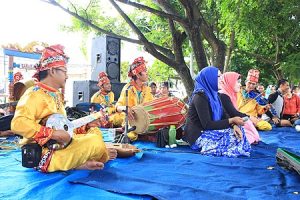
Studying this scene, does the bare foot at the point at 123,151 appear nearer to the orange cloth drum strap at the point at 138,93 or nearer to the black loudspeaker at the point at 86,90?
the orange cloth drum strap at the point at 138,93

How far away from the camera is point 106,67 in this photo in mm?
9656

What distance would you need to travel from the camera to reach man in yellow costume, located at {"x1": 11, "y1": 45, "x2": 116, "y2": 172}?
269cm

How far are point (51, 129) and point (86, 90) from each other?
672cm

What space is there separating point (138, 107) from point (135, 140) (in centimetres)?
61

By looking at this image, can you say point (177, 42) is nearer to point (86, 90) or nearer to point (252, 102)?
point (86, 90)

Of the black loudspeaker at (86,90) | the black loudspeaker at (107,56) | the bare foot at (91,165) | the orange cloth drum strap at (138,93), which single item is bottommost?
the bare foot at (91,165)

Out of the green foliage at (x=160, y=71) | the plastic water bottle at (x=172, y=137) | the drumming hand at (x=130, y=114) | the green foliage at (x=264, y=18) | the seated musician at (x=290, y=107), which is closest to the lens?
the plastic water bottle at (x=172, y=137)

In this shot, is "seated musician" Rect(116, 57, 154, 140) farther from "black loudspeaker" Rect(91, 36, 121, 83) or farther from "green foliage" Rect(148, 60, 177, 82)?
"green foliage" Rect(148, 60, 177, 82)

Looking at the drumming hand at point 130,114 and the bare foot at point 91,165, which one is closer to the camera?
the bare foot at point 91,165

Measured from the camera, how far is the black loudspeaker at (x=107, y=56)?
31.7 ft

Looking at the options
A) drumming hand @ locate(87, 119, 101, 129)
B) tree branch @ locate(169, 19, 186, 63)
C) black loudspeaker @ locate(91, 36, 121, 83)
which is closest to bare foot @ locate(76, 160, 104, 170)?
drumming hand @ locate(87, 119, 101, 129)

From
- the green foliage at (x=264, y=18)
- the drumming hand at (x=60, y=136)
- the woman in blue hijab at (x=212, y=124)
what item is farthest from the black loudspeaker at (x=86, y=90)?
the drumming hand at (x=60, y=136)

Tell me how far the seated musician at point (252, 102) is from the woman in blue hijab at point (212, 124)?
243 cm

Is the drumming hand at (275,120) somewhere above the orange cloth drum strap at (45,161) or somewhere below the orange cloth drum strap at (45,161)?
above
